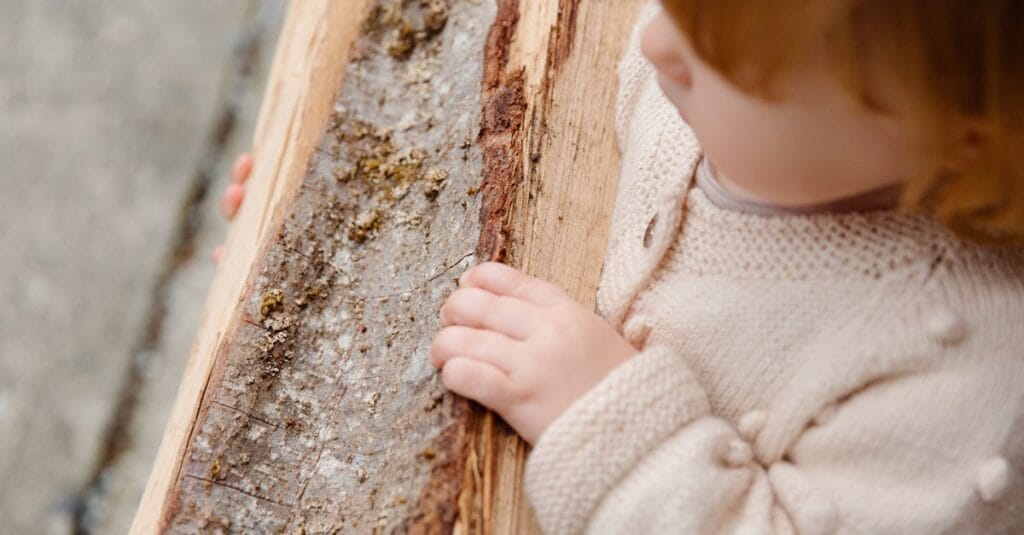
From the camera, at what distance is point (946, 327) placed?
58 cm

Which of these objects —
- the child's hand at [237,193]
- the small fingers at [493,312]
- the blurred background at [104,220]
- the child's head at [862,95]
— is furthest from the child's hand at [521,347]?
the blurred background at [104,220]

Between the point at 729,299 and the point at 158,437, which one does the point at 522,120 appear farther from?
the point at 158,437

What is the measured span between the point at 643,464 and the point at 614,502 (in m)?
0.03

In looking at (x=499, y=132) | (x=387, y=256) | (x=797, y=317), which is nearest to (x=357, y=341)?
(x=387, y=256)

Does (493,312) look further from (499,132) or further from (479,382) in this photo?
(499,132)

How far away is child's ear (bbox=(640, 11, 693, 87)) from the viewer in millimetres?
555

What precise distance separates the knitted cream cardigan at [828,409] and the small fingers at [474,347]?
0.22 feet

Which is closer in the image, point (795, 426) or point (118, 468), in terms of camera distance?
point (795, 426)

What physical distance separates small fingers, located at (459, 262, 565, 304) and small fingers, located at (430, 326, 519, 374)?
0.04 m

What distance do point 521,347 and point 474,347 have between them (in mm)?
34

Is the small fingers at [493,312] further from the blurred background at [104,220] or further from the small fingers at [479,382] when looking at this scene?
the blurred background at [104,220]

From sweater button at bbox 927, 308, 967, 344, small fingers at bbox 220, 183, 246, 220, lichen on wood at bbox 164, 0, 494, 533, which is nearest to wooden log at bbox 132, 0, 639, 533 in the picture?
lichen on wood at bbox 164, 0, 494, 533

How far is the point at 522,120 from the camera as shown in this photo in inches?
30.6

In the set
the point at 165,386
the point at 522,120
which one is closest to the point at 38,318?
the point at 165,386
